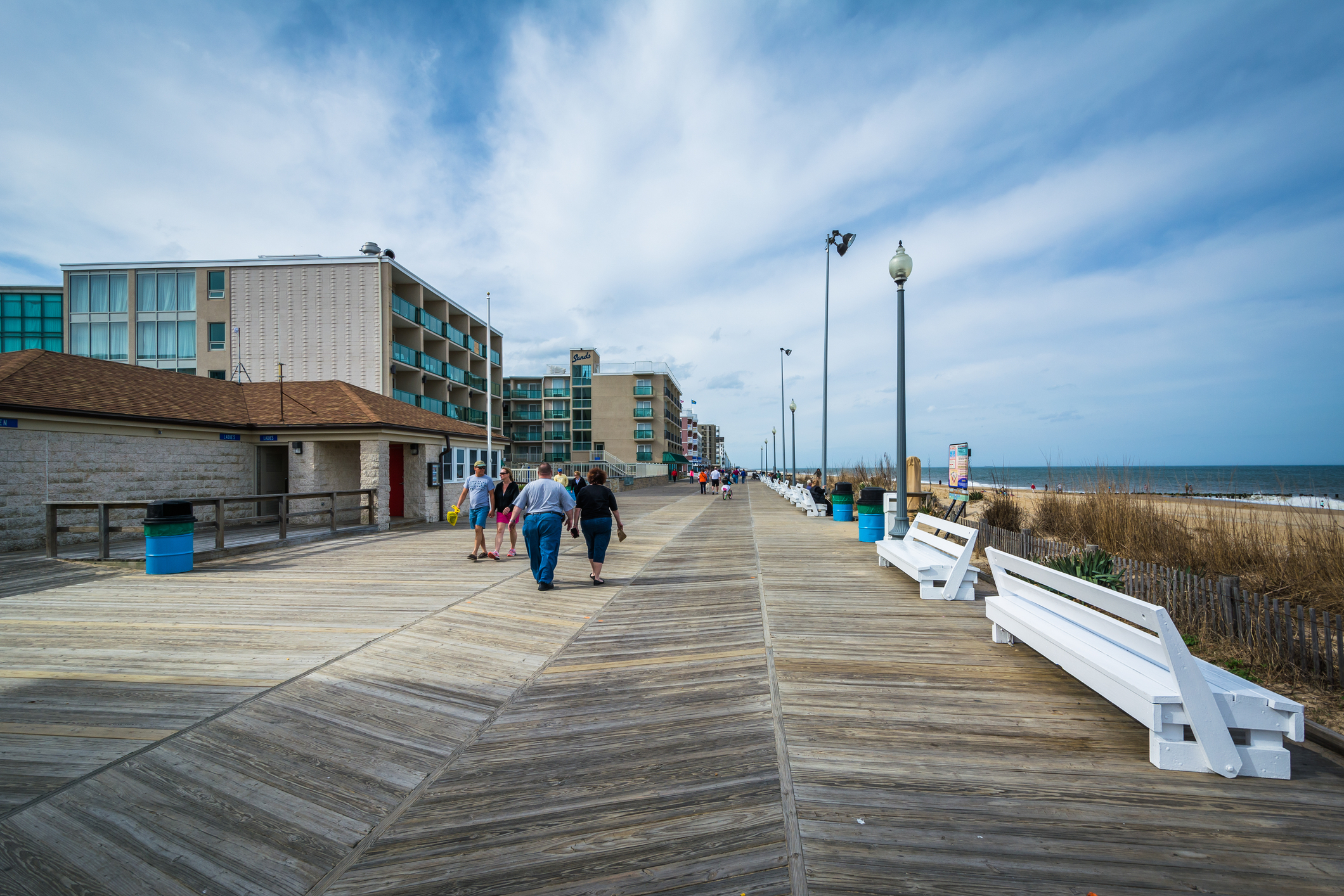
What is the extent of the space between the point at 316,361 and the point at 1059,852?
1383 inches

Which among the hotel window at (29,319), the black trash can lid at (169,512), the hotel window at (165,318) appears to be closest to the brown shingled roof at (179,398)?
the black trash can lid at (169,512)

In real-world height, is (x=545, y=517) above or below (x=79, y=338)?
below

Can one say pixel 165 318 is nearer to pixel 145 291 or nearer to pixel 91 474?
pixel 145 291

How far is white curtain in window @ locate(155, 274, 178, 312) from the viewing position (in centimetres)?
3069

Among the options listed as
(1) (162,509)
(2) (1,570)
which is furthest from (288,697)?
(2) (1,570)

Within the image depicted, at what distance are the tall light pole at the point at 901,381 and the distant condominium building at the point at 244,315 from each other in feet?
89.0

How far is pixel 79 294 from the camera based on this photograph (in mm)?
30531

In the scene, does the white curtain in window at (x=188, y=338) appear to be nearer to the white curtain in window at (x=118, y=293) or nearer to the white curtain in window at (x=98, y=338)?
the white curtain in window at (x=118, y=293)

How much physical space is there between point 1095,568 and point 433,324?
117 ft

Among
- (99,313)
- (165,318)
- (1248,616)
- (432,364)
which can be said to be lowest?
(1248,616)

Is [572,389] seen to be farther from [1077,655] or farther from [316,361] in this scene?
[1077,655]

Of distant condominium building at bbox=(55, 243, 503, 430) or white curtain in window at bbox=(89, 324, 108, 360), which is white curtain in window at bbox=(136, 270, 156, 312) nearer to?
distant condominium building at bbox=(55, 243, 503, 430)

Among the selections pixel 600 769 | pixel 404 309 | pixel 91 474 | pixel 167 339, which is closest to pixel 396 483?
pixel 91 474

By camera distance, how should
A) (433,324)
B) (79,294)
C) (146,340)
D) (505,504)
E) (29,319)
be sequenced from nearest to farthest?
(505,504) → (79,294) → (146,340) → (433,324) → (29,319)
